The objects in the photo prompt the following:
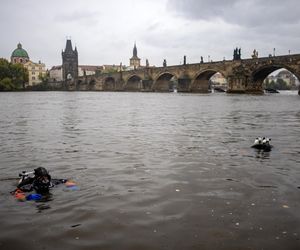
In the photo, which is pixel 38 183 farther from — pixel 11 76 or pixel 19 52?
pixel 19 52

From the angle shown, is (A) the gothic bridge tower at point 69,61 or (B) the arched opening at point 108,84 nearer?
(B) the arched opening at point 108,84

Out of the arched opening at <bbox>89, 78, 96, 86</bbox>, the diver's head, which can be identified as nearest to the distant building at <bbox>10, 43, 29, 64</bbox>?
the arched opening at <bbox>89, 78, 96, 86</bbox>

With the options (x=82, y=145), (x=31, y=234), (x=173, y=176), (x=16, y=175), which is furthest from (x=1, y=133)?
(x=31, y=234)

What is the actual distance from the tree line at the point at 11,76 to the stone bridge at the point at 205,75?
3197cm

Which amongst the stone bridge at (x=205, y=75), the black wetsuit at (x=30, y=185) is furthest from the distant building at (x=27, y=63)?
the black wetsuit at (x=30, y=185)

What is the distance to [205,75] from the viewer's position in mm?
85375

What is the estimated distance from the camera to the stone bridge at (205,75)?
6360 cm

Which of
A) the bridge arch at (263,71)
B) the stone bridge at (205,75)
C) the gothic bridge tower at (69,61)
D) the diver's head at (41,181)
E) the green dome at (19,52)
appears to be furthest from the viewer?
the green dome at (19,52)

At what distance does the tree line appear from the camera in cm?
10694

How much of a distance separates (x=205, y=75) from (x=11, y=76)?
64.0 metres

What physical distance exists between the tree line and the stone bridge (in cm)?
3197

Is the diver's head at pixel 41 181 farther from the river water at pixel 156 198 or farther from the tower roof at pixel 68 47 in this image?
A: the tower roof at pixel 68 47

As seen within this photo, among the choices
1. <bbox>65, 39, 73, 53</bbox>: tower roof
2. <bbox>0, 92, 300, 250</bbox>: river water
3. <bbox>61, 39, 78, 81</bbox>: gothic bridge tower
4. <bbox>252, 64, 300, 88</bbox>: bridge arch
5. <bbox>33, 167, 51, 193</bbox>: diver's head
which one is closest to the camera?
<bbox>0, 92, 300, 250</bbox>: river water

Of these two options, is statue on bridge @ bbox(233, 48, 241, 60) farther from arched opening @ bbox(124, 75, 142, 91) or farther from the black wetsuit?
the black wetsuit
